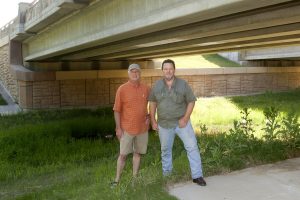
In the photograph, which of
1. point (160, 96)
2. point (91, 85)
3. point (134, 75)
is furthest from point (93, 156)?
point (91, 85)

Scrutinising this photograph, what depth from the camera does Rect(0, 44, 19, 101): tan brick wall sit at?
879 inches

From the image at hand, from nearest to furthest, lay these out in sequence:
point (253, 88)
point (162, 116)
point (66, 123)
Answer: point (162, 116)
point (66, 123)
point (253, 88)

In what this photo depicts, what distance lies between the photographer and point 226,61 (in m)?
28.3

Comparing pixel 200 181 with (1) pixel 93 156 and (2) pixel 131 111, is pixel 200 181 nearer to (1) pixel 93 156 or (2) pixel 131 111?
(2) pixel 131 111

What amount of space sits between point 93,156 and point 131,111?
5766mm

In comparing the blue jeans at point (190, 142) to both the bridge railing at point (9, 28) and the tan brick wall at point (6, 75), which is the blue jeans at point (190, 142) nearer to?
the bridge railing at point (9, 28)

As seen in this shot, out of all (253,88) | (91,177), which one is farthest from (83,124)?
(253,88)

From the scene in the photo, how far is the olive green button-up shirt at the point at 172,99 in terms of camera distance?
5309 millimetres

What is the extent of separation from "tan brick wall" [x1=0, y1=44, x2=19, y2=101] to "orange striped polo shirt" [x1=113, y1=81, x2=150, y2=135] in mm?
17415

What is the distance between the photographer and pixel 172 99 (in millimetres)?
5352

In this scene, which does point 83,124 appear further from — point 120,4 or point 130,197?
point 130,197

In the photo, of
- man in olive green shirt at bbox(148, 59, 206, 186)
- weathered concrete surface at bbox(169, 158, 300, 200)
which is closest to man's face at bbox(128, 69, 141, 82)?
man in olive green shirt at bbox(148, 59, 206, 186)

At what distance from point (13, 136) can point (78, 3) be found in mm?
4848

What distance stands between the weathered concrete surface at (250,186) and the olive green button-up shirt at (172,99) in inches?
35.2
